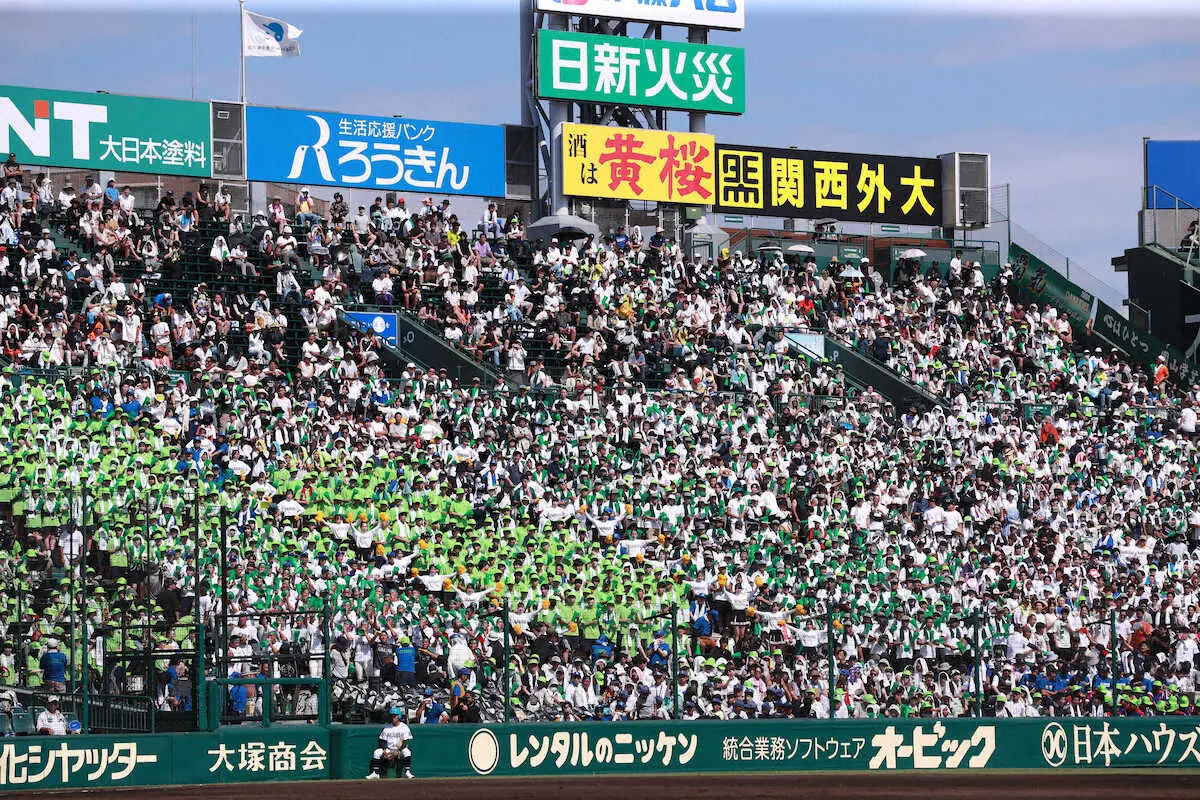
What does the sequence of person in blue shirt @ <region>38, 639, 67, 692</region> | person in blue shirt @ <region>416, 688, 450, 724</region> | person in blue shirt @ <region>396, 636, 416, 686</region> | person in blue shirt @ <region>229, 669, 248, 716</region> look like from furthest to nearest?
1. person in blue shirt @ <region>396, 636, 416, 686</region>
2. person in blue shirt @ <region>416, 688, 450, 724</region>
3. person in blue shirt @ <region>229, 669, 248, 716</region>
4. person in blue shirt @ <region>38, 639, 67, 692</region>

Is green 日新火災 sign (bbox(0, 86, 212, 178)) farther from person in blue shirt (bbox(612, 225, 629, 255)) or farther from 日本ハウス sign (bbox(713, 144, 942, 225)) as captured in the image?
日本ハウス sign (bbox(713, 144, 942, 225))

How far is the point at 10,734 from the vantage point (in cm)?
2238

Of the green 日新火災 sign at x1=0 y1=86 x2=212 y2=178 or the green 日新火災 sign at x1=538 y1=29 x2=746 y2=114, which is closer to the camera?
the green 日新火災 sign at x1=0 y1=86 x2=212 y2=178

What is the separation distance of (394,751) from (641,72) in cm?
2603

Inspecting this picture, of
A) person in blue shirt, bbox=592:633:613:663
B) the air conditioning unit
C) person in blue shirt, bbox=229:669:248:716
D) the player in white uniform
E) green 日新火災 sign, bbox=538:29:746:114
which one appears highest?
green 日新火災 sign, bbox=538:29:746:114

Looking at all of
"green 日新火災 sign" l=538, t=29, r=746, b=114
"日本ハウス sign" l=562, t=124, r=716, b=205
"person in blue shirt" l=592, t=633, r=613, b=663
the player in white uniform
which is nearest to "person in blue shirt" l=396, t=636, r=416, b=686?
the player in white uniform

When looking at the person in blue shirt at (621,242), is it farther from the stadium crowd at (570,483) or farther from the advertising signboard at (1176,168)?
the advertising signboard at (1176,168)

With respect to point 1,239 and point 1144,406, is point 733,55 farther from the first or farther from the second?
point 1,239

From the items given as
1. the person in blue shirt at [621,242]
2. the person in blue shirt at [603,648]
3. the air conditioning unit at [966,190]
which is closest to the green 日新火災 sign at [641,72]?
the person in blue shirt at [621,242]

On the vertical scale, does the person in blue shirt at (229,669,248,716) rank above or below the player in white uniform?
above

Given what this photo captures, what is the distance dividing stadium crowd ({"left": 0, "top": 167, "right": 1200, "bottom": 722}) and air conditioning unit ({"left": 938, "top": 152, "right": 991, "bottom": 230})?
6606 mm

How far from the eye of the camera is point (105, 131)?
40375 mm

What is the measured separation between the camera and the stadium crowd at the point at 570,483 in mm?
24953

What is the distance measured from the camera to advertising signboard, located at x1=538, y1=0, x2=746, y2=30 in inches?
1780
